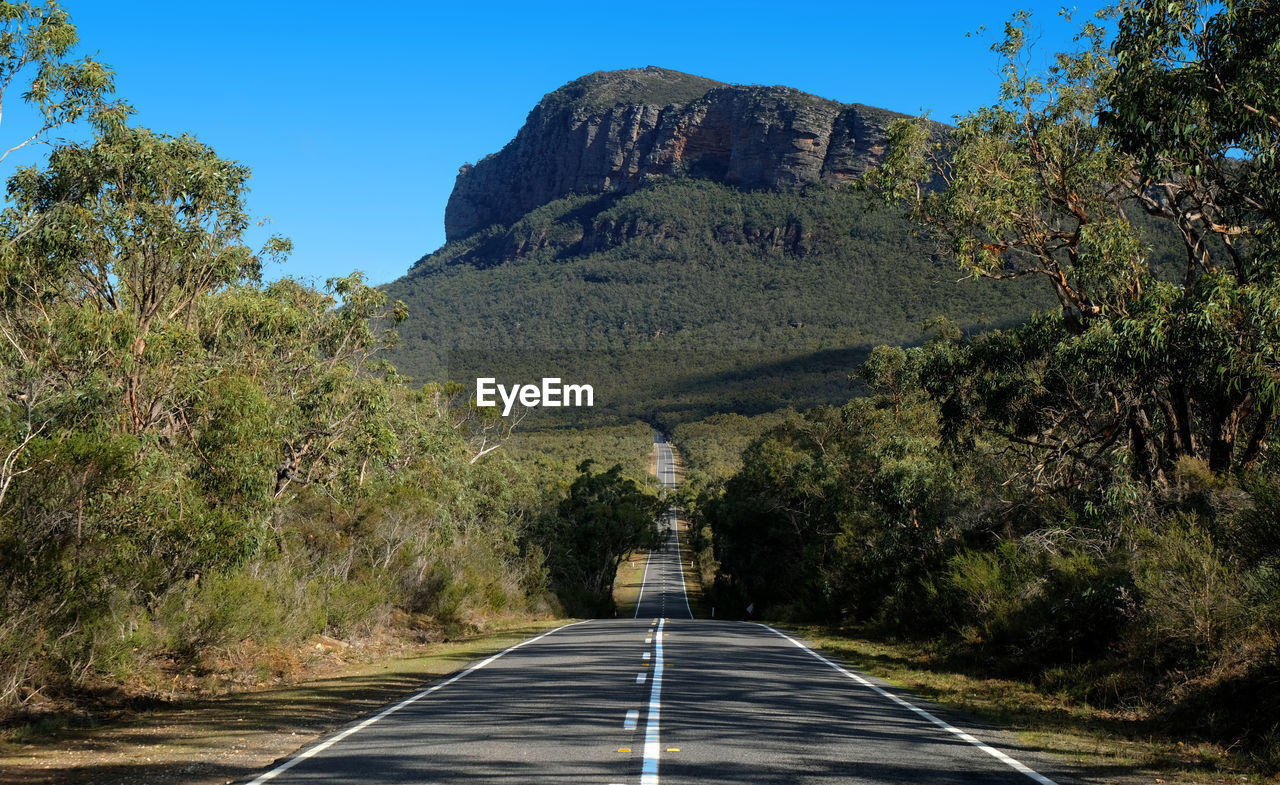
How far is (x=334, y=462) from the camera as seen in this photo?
70.1 ft

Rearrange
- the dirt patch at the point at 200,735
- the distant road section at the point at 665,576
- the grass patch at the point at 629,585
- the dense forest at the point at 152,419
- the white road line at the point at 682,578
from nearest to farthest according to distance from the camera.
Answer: the dirt patch at the point at 200,735
the dense forest at the point at 152,419
the distant road section at the point at 665,576
the white road line at the point at 682,578
the grass patch at the point at 629,585

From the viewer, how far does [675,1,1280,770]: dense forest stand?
11883 millimetres

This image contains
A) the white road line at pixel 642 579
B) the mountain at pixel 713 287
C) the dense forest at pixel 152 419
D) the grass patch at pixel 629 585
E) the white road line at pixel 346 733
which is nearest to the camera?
the white road line at pixel 346 733

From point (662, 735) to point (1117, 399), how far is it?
11.6 m

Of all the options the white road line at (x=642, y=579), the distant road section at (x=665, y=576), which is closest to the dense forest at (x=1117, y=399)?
the distant road section at (x=665, y=576)

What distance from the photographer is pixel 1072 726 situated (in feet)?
38.7

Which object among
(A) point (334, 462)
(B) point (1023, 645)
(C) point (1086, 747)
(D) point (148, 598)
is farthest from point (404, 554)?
(C) point (1086, 747)

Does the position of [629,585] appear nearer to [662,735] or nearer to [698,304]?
[698,304]

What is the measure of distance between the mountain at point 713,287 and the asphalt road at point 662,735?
6630 cm

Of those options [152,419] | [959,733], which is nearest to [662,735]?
[959,733]

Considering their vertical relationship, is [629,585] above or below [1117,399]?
below

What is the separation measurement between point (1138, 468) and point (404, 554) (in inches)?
815

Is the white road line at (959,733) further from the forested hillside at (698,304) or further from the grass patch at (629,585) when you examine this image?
the forested hillside at (698,304)

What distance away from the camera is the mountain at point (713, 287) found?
10238cm
